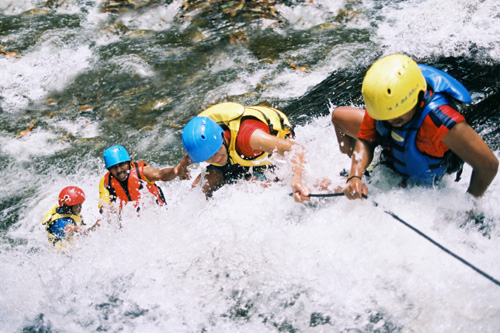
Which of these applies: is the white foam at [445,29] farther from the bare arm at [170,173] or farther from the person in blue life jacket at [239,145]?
the bare arm at [170,173]

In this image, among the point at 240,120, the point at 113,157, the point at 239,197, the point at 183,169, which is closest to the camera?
the point at 240,120

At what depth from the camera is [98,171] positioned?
6863mm

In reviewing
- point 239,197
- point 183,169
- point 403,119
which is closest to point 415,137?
point 403,119

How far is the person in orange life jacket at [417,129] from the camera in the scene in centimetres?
294

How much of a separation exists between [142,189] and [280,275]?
2.29 m

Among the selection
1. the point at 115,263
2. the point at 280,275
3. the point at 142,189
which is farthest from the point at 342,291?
the point at 142,189

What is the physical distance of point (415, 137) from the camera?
328 centimetres

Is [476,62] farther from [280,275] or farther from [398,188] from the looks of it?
[280,275]

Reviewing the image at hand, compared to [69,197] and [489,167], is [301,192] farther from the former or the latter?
[69,197]

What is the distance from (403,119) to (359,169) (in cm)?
53

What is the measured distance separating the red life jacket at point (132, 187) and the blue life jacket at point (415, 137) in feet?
9.31

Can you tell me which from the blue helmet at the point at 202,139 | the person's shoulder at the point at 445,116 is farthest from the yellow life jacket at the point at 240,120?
the person's shoulder at the point at 445,116

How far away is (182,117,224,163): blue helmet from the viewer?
13.0 feet

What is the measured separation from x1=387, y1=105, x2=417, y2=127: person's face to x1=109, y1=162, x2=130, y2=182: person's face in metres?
3.26
